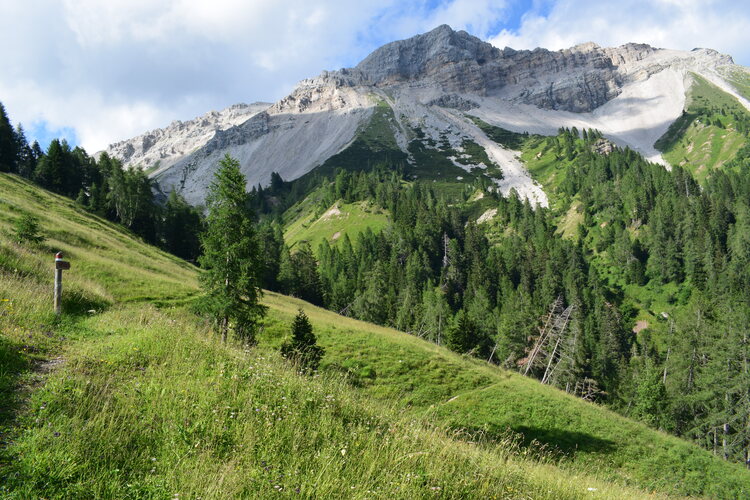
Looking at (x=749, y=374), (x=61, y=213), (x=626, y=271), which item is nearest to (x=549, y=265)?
(x=626, y=271)

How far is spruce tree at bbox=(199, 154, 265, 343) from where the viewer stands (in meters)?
23.4

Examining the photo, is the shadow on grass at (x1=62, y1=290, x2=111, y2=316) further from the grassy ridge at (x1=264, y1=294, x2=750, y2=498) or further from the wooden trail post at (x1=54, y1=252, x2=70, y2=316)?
the grassy ridge at (x1=264, y1=294, x2=750, y2=498)

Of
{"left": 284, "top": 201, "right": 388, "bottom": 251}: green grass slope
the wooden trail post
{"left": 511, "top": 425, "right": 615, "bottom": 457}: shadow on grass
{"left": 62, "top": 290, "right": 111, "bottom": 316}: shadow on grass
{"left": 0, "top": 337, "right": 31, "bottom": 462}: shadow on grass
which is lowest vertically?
{"left": 511, "top": 425, "right": 615, "bottom": 457}: shadow on grass

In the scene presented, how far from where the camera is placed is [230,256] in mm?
24031

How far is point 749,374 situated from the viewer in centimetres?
4934

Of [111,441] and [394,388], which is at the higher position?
[111,441]

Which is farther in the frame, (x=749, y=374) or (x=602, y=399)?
(x=602, y=399)

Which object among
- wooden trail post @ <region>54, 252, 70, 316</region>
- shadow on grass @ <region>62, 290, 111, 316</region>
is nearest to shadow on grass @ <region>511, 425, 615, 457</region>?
shadow on grass @ <region>62, 290, 111, 316</region>

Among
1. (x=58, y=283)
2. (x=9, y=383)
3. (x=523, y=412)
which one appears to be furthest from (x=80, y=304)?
(x=523, y=412)

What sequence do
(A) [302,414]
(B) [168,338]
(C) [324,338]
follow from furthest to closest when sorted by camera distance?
(C) [324,338] < (B) [168,338] < (A) [302,414]

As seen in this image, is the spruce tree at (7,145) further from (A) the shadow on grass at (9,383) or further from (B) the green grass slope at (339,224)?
(B) the green grass slope at (339,224)

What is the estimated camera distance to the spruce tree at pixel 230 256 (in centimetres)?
2342

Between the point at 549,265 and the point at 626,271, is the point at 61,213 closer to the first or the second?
the point at 549,265

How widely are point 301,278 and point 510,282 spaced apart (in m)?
73.7
